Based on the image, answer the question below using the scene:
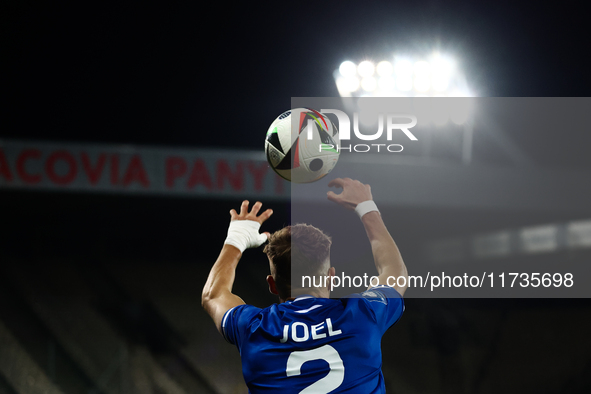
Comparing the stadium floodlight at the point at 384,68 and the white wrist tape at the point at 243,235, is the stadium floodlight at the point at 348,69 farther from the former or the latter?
the white wrist tape at the point at 243,235

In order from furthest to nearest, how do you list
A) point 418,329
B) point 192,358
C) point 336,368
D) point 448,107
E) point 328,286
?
point 448,107 < point 418,329 < point 192,358 < point 328,286 < point 336,368

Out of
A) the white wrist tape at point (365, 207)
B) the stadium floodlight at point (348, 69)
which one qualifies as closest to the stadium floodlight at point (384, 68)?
the stadium floodlight at point (348, 69)

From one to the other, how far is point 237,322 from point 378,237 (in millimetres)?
676

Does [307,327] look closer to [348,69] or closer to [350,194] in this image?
[350,194]

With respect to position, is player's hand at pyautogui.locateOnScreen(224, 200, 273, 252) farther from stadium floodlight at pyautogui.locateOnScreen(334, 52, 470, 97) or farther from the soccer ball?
stadium floodlight at pyautogui.locateOnScreen(334, 52, 470, 97)

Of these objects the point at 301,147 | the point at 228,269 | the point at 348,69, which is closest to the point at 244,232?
the point at 228,269

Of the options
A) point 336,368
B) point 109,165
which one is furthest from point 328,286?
point 109,165

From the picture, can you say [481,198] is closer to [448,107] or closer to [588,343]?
[448,107]

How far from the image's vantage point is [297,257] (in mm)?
1665

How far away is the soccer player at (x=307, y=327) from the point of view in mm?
1515

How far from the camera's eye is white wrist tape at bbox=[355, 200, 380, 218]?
1971 millimetres

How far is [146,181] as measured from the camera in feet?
25.6

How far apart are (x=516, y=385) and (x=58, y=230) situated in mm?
8133

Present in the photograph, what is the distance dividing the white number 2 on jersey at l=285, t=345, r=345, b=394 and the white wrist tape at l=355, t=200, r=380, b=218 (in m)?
0.65
